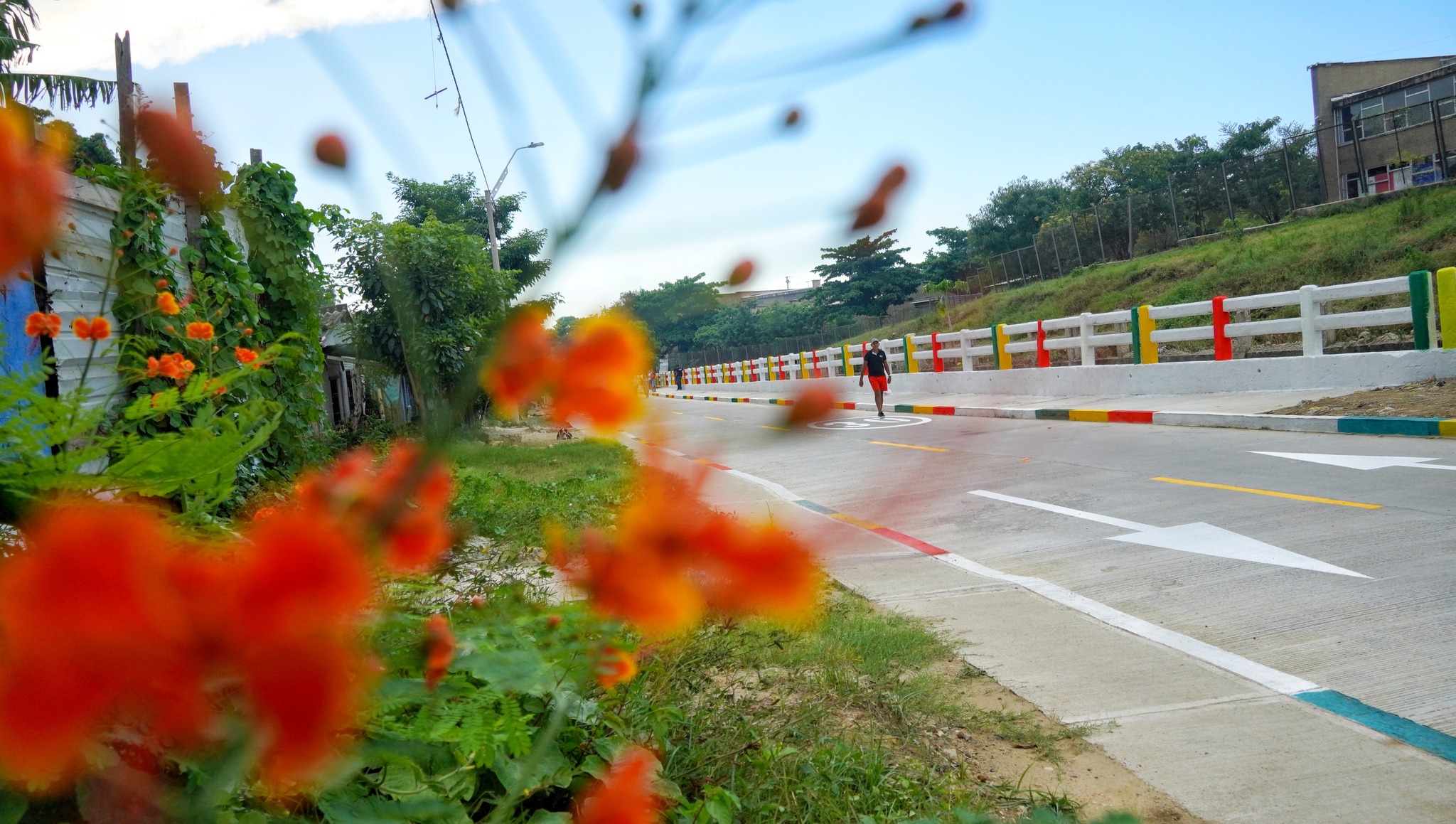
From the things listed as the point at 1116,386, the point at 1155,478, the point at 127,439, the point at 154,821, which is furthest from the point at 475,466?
the point at 1116,386

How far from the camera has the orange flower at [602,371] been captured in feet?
1.70

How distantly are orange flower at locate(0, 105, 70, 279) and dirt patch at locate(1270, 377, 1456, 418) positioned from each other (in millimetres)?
10178

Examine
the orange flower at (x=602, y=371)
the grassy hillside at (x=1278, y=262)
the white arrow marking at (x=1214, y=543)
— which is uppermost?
the grassy hillside at (x=1278, y=262)

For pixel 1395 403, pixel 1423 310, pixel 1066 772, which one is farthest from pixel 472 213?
pixel 1423 310

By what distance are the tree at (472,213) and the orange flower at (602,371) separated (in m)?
0.04

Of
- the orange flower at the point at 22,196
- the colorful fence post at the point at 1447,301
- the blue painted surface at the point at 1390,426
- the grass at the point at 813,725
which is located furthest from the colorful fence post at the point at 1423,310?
the orange flower at the point at 22,196

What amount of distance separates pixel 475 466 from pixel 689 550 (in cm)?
19

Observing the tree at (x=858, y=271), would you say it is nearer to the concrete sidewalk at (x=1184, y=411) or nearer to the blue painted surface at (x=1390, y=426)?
the concrete sidewalk at (x=1184, y=411)

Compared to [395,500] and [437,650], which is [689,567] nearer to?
[395,500]

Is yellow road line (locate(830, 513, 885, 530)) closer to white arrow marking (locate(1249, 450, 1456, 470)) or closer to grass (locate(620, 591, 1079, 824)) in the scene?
grass (locate(620, 591, 1079, 824))

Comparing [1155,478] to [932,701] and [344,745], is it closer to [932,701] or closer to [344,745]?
[932,701]

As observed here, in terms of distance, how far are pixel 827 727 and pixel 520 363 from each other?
2.49m

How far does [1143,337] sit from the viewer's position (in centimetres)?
1459

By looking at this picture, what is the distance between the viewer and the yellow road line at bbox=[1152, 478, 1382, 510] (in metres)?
6.03
